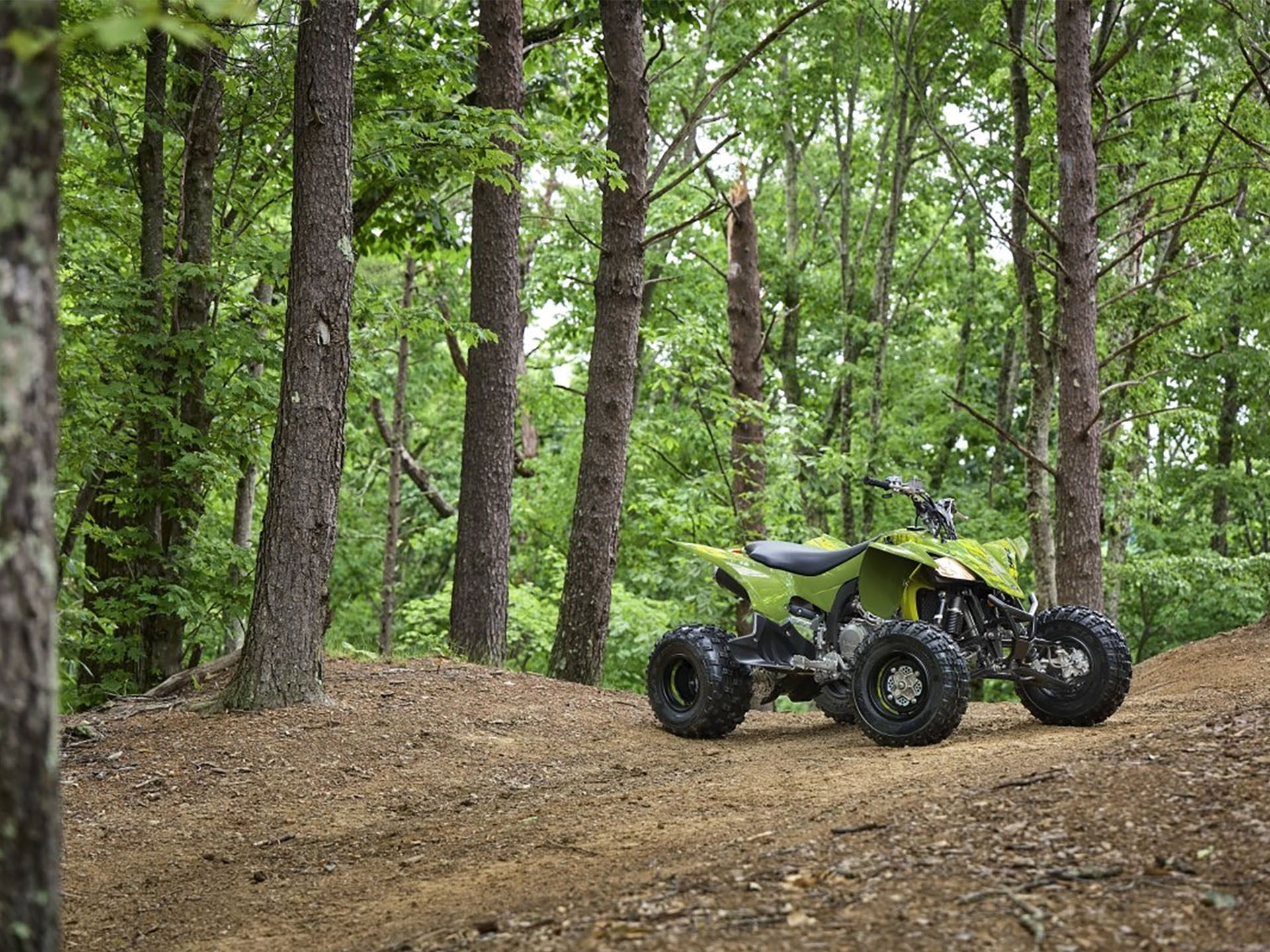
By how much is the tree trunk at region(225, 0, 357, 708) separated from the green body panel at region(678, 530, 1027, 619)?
2.31m

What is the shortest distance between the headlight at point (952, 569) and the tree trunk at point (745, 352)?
1091cm

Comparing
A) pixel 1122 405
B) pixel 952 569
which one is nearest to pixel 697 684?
pixel 952 569

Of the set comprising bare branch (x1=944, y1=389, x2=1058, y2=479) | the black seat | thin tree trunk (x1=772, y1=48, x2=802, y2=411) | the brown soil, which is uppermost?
thin tree trunk (x1=772, y1=48, x2=802, y2=411)

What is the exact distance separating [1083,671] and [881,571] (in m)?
1.26

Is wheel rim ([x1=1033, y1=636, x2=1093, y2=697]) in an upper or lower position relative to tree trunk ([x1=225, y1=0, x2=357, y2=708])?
lower

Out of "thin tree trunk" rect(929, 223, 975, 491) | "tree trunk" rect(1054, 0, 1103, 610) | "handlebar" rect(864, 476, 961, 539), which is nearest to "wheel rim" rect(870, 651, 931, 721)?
"handlebar" rect(864, 476, 961, 539)

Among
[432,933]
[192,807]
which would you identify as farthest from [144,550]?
[432,933]

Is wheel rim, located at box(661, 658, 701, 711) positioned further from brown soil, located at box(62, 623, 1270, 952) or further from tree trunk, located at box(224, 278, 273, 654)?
tree trunk, located at box(224, 278, 273, 654)

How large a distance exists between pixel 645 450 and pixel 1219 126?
1038 centimetres

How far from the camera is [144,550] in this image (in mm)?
9578

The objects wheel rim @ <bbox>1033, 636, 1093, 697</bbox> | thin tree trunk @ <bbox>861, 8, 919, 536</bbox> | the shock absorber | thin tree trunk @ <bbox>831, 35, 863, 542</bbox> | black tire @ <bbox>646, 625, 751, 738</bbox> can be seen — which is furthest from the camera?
thin tree trunk @ <bbox>831, 35, 863, 542</bbox>

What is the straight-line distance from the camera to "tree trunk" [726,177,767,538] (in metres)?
18.4

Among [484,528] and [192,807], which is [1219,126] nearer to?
[484,528]

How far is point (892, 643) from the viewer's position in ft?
22.8
